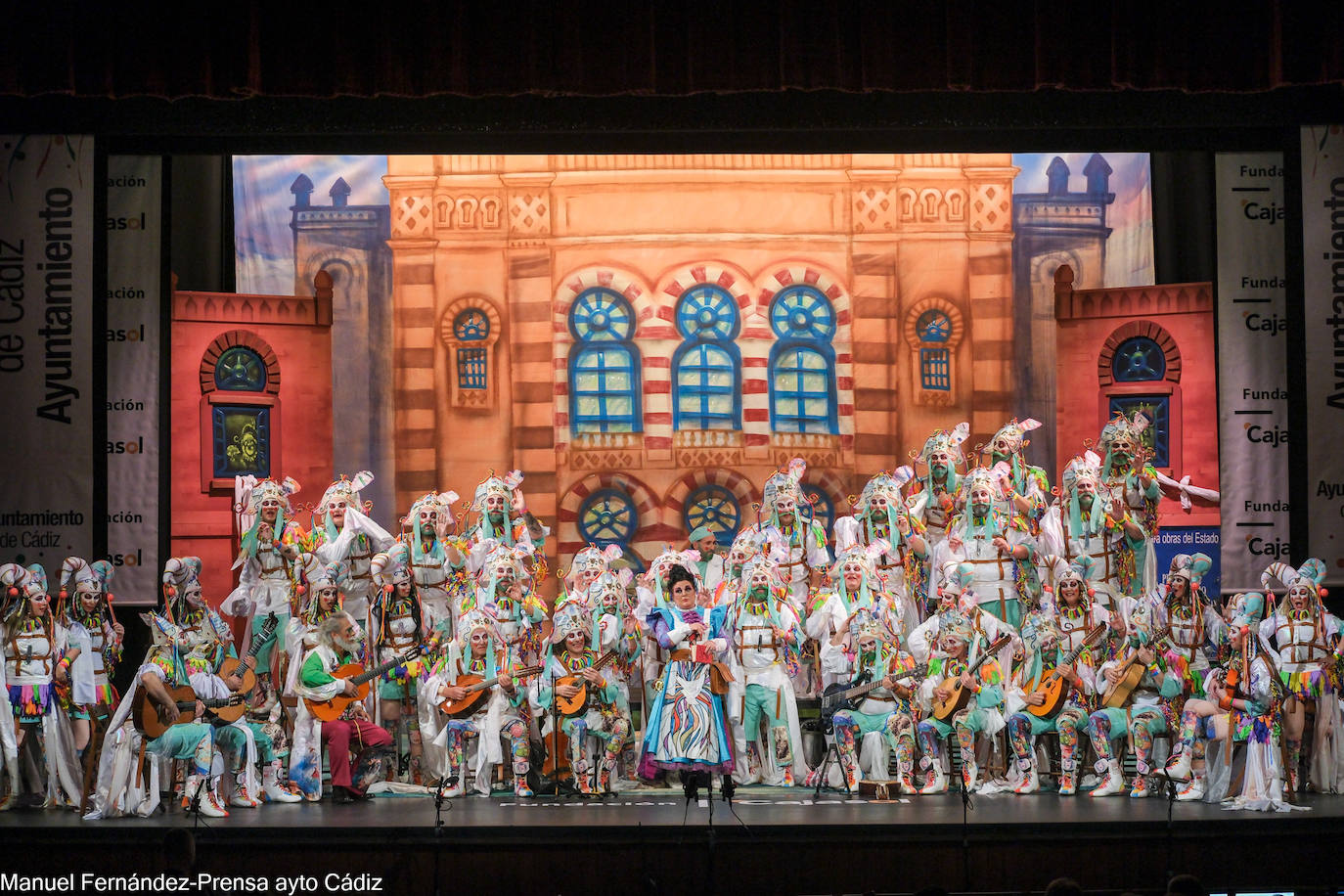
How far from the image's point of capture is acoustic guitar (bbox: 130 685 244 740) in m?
8.88

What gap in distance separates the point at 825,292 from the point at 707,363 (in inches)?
42.6

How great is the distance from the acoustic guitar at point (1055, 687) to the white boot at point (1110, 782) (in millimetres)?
399

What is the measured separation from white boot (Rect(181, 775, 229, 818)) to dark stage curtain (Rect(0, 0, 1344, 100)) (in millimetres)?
3676

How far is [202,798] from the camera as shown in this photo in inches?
346

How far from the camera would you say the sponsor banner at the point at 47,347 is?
958 cm

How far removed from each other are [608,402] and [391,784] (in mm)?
4310

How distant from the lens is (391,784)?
966 cm

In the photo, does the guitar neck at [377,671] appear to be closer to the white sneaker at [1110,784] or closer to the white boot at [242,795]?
the white boot at [242,795]

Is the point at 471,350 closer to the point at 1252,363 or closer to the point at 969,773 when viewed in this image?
the point at 969,773

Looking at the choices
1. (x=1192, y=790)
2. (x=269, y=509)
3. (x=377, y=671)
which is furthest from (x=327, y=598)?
(x=1192, y=790)

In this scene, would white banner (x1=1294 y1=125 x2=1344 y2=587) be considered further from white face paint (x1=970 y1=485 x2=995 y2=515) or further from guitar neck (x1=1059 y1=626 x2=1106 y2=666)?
white face paint (x1=970 y1=485 x2=995 y2=515)

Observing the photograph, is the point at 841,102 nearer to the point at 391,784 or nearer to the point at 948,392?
the point at 948,392

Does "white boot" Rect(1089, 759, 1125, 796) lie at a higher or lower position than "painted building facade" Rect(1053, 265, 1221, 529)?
lower

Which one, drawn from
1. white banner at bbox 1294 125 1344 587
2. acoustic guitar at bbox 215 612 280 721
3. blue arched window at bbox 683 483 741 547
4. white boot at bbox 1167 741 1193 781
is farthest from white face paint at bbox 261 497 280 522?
white banner at bbox 1294 125 1344 587
